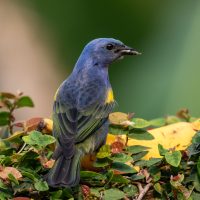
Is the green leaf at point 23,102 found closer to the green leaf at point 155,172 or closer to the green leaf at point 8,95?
the green leaf at point 8,95

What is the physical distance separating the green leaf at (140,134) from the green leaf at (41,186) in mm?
648

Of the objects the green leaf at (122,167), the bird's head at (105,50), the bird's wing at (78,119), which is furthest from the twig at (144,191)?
the bird's head at (105,50)

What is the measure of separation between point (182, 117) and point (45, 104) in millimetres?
3305

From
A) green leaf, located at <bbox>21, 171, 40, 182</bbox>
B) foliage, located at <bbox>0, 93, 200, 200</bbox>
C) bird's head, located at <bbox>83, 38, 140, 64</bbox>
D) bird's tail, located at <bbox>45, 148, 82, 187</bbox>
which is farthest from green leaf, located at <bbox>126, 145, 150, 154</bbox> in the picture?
bird's head, located at <bbox>83, 38, 140, 64</bbox>

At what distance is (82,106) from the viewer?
4848 mm

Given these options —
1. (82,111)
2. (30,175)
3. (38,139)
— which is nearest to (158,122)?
(82,111)

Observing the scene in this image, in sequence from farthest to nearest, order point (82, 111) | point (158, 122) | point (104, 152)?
point (158, 122) < point (82, 111) < point (104, 152)

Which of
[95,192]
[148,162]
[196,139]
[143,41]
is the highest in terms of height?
[143,41]

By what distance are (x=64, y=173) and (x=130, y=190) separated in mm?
316

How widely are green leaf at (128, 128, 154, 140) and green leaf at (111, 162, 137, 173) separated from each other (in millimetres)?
231

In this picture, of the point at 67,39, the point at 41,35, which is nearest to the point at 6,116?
the point at 67,39

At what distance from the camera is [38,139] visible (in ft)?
13.5

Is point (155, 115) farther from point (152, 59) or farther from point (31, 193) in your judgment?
point (31, 193)

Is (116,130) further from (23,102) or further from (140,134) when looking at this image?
(23,102)
